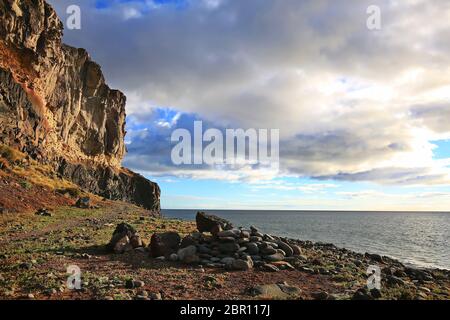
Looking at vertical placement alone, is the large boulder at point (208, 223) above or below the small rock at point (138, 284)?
above

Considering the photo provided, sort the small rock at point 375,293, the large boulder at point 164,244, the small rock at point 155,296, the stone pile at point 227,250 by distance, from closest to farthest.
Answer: the small rock at point 155,296
the small rock at point 375,293
the stone pile at point 227,250
the large boulder at point 164,244

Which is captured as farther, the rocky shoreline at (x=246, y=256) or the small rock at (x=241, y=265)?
the rocky shoreline at (x=246, y=256)

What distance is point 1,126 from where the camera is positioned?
166ft

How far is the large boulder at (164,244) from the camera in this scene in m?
18.6

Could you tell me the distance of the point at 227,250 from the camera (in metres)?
19.7

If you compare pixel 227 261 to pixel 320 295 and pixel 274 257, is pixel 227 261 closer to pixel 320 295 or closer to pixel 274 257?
pixel 274 257

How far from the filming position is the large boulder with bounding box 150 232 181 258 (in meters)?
18.6

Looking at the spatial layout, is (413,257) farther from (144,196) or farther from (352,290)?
(144,196)

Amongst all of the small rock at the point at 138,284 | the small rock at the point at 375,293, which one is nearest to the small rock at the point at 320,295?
the small rock at the point at 375,293

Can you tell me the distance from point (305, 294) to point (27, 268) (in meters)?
11.0

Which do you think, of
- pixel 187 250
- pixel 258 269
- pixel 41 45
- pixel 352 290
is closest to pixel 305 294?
pixel 352 290

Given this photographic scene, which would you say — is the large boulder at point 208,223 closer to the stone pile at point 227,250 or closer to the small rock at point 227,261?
the stone pile at point 227,250

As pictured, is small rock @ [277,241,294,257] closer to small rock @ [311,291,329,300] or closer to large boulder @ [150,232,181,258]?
large boulder @ [150,232,181,258]

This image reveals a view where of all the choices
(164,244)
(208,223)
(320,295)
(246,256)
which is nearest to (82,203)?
(208,223)
